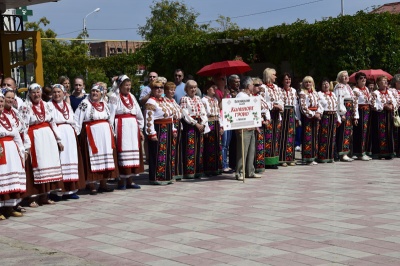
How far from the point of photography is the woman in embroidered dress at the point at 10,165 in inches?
405

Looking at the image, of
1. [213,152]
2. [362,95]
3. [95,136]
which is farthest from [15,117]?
[362,95]

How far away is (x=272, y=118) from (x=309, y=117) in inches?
31.7

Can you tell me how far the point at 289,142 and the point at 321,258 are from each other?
25.9 feet

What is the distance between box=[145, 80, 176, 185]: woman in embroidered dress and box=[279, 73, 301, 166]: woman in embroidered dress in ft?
8.94

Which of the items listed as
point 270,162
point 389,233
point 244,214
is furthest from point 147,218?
point 270,162

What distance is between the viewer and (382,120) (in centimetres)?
1628

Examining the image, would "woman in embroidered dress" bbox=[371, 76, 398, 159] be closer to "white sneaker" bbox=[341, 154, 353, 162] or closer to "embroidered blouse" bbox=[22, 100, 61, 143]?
"white sneaker" bbox=[341, 154, 353, 162]

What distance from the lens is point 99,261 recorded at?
7.56m

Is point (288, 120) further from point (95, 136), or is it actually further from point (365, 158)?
point (95, 136)

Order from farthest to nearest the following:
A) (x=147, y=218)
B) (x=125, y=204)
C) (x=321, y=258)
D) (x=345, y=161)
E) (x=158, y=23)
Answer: (x=158, y=23) → (x=345, y=161) → (x=125, y=204) → (x=147, y=218) → (x=321, y=258)

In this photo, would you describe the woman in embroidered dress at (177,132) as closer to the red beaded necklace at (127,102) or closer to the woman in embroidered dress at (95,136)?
the red beaded necklace at (127,102)

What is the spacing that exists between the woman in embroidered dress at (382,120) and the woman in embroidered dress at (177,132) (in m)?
4.46

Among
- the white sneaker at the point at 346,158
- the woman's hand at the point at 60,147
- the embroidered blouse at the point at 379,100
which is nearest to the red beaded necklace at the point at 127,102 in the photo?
the woman's hand at the point at 60,147

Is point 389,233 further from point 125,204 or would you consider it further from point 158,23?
point 158,23
